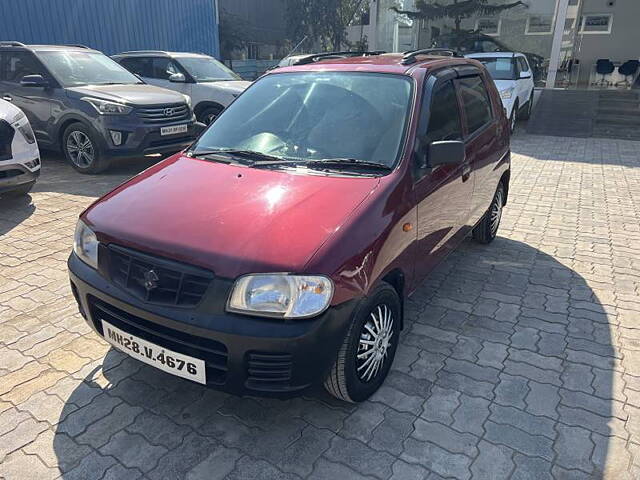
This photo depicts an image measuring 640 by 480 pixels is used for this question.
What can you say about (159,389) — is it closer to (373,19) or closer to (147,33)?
(147,33)

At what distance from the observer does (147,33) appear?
49.1ft

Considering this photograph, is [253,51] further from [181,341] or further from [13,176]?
[181,341]

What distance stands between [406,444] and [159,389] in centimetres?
140

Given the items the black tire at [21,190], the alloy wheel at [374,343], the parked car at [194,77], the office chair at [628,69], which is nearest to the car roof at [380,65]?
the alloy wheel at [374,343]

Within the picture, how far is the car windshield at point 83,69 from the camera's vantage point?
23.8 ft

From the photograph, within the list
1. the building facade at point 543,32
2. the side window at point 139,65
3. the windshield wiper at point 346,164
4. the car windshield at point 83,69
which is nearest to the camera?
the windshield wiper at point 346,164

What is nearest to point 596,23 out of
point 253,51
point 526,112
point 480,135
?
point 526,112

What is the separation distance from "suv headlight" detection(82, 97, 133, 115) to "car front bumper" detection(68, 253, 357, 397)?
17.4 feet

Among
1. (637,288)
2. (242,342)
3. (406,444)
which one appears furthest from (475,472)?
(637,288)

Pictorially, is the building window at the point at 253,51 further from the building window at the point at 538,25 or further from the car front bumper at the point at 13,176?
the car front bumper at the point at 13,176

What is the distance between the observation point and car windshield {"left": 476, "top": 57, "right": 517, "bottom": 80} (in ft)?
37.9

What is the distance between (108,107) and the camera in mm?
6770

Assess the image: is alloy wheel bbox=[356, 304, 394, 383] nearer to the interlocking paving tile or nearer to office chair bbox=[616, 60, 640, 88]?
the interlocking paving tile

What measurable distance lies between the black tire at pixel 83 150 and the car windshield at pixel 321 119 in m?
4.25
